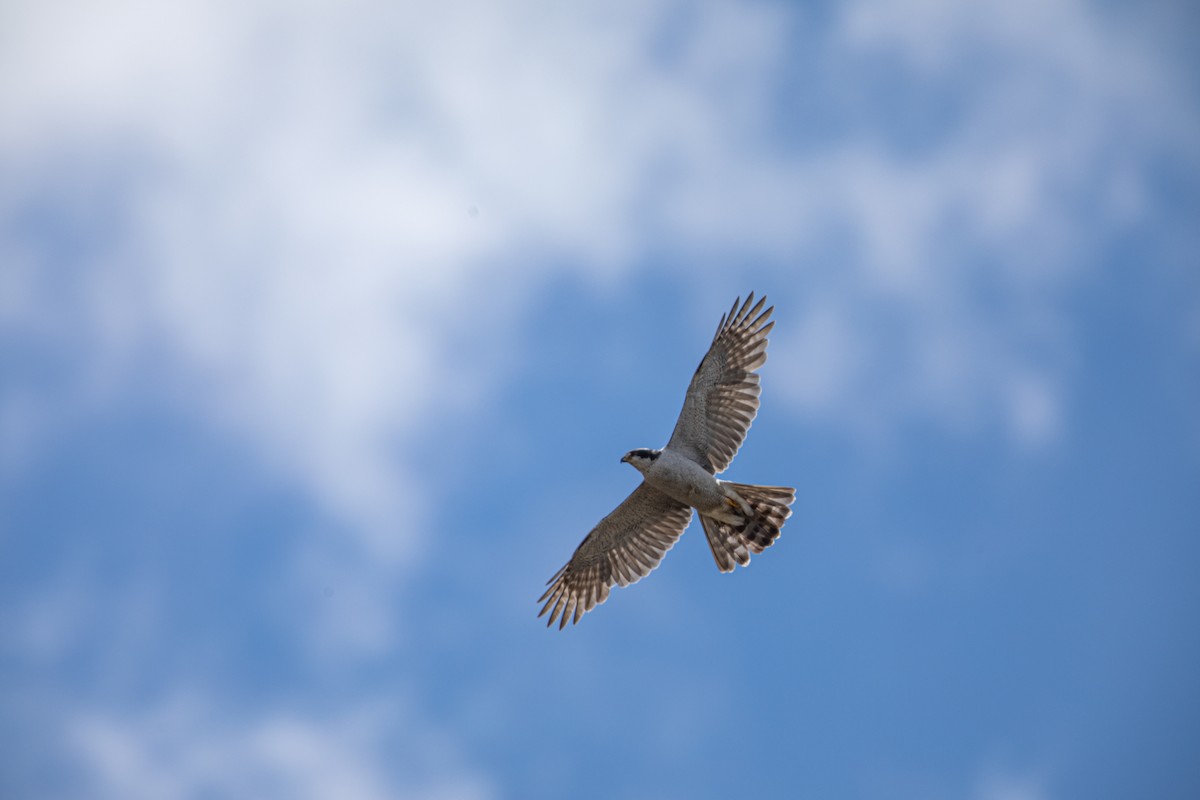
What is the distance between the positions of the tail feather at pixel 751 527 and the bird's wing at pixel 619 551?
0.88 meters

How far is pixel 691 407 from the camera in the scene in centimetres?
1688

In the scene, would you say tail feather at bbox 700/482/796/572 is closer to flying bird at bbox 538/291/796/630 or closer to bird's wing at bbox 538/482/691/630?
flying bird at bbox 538/291/796/630

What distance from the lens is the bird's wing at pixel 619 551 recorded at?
1783cm

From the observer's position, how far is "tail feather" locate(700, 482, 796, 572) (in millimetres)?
16609

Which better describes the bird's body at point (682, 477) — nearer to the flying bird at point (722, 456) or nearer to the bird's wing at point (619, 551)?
the flying bird at point (722, 456)

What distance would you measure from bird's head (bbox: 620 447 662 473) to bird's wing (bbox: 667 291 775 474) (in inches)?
21.3

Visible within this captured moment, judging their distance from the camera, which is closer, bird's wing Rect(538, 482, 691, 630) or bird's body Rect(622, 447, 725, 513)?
bird's body Rect(622, 447, 725, 513)

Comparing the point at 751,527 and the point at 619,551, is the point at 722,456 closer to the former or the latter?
the point at 751,527

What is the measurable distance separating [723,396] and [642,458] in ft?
5.14

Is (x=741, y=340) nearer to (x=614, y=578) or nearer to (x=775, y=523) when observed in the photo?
(x=775, y=523)

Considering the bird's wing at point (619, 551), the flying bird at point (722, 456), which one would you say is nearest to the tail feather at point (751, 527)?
the flying bird at point (722, 456)

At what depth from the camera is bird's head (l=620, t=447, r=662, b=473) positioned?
1659 centimetres

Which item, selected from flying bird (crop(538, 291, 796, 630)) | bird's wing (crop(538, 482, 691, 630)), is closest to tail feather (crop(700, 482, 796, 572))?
flying bird (crop(538, 291, 796, 630))

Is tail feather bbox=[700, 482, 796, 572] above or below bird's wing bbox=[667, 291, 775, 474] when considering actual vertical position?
below
